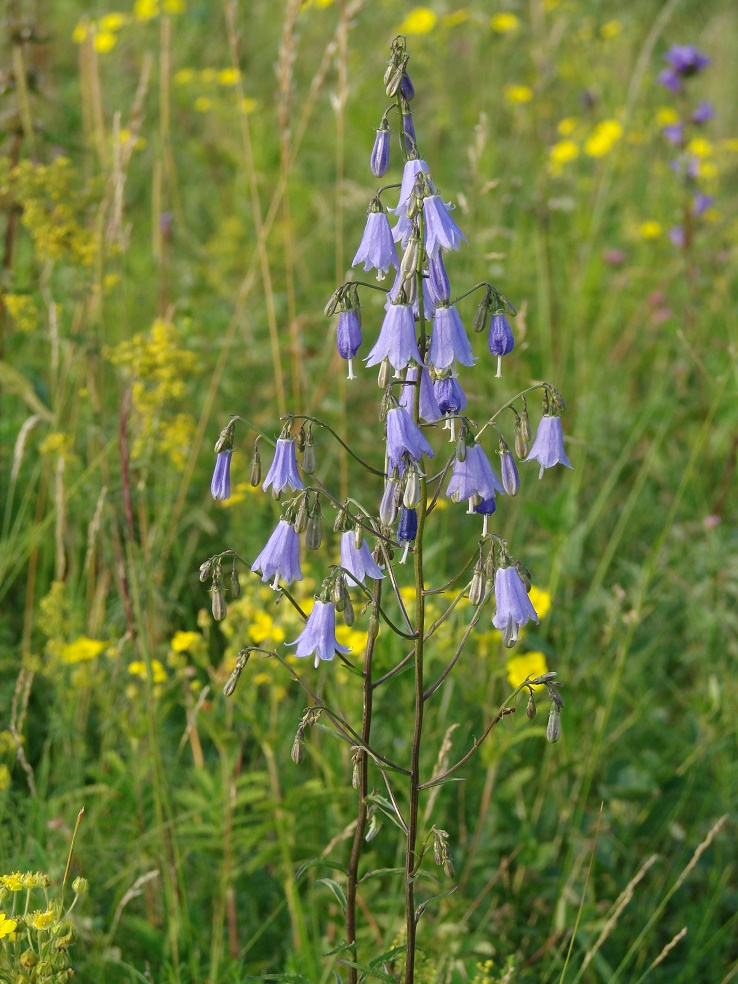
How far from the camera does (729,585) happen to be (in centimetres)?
354

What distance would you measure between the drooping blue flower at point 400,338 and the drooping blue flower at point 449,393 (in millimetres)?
163

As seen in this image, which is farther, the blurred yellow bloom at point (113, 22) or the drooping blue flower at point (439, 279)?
the blurred yellow bloom at point (113, 22)

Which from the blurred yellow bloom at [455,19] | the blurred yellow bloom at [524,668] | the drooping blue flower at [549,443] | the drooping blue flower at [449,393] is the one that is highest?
the blurred yellow bloom at [455,19]

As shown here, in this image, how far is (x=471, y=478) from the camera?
1789 mm

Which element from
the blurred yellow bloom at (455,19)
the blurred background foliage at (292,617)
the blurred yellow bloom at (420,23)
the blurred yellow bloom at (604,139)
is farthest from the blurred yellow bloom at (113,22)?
the blurred yellow bloom at (604,139)

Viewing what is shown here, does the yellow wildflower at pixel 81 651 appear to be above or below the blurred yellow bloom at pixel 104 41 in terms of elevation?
below

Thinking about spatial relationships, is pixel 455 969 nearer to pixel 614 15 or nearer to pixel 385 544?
pixel 385 544

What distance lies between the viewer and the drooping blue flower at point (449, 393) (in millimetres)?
1823

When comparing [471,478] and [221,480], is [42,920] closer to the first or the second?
[221,480]

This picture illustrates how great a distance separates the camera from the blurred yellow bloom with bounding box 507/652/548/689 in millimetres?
2900

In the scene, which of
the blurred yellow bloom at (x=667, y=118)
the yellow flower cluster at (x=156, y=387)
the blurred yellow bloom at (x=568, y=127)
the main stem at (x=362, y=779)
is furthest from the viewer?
the blurred yellow bloom at (x=568, y=127)

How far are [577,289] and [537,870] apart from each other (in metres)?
2.98

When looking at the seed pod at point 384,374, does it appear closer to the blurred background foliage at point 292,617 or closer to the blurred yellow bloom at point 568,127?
the blurred background foliage at point 292,617

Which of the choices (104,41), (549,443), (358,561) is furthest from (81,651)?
(104,41)
